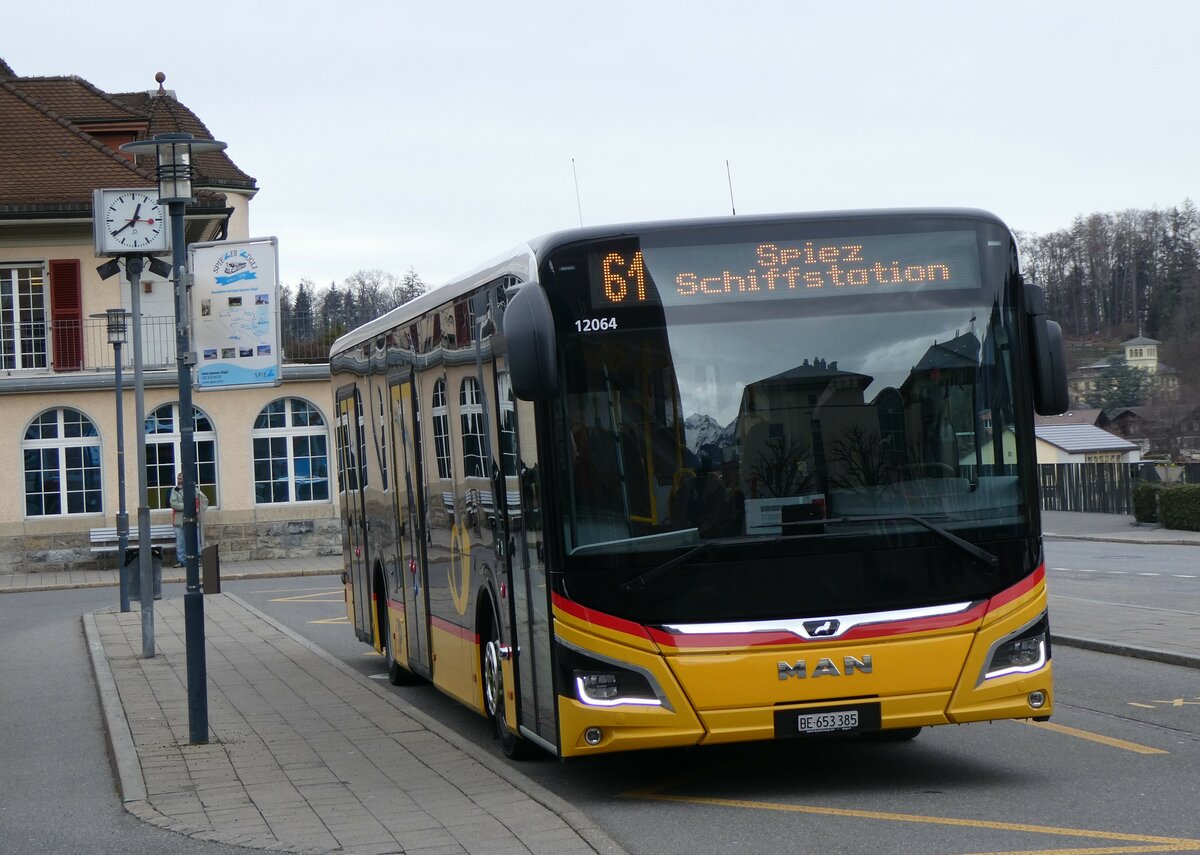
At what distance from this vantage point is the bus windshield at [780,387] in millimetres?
8047

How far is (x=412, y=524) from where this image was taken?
12.6 m

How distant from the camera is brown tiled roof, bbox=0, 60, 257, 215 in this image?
1495 inches

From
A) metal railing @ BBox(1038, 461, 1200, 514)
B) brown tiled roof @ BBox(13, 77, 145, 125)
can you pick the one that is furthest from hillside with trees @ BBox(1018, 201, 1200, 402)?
brown tiled roof @ BBox(13, 77, 145, 125)

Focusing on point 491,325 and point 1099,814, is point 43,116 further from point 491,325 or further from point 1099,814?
point 1099,814

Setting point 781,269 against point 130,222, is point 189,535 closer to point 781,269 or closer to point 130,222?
point 781,269

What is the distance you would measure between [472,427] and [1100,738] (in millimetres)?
4073

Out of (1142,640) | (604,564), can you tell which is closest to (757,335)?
(604,564)

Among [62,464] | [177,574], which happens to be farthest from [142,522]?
[62,464]

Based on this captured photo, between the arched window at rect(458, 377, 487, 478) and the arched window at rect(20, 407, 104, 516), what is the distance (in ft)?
94.0

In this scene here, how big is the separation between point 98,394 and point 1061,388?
31806 mm

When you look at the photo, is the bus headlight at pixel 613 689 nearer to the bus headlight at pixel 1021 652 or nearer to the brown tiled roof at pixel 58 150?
the bus headlight at pixel 1021 652

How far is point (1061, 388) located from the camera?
830 centimetres

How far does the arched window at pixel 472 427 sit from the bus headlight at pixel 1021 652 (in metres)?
3.13

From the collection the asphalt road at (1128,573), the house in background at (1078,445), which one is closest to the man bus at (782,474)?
the asphalt road at (1128,573)
